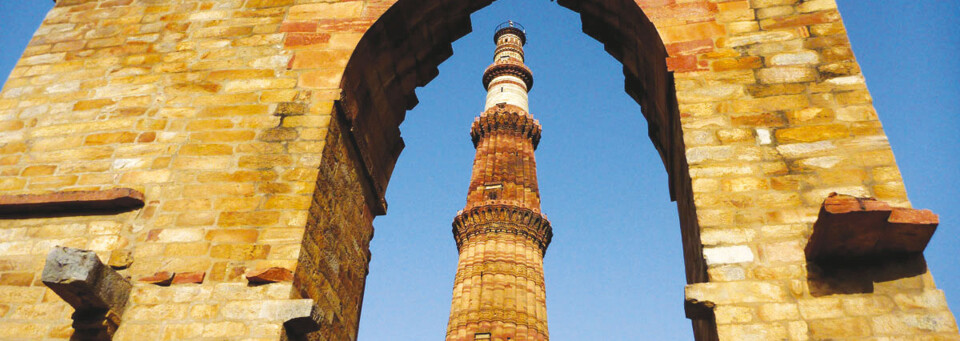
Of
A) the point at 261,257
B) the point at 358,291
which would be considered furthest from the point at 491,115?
the point at 261,257

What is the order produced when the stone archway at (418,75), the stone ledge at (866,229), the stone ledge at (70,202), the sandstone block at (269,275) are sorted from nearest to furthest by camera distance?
the stone ledge at (866,229) < the sandstone block at (269,275) < the stone ledge at (70,202) < the stone archway at (418,75)

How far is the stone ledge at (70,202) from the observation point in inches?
151

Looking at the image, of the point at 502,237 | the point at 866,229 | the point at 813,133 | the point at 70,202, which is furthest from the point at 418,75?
the point at 502,237

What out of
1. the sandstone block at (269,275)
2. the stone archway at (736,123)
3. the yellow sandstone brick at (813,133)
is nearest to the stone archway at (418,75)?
the stone archway at (736,123)

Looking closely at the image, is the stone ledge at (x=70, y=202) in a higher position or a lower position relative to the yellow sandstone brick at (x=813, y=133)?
lower

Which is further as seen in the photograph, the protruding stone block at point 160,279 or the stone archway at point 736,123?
the protruding stone block at point 160,279

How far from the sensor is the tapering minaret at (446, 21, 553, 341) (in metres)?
13.5

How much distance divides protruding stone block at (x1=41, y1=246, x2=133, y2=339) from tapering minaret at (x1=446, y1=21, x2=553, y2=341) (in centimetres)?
1007

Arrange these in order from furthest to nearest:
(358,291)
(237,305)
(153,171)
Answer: (358,291)
(153,171)
(237,305)

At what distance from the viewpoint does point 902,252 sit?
124 inches

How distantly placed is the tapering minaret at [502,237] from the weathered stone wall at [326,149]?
864cm

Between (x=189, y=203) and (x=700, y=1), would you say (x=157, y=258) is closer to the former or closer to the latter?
(x=189, y=203)

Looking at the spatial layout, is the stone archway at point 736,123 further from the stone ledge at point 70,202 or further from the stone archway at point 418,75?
the stone ledge at point 70,202

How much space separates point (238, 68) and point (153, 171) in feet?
3.10
